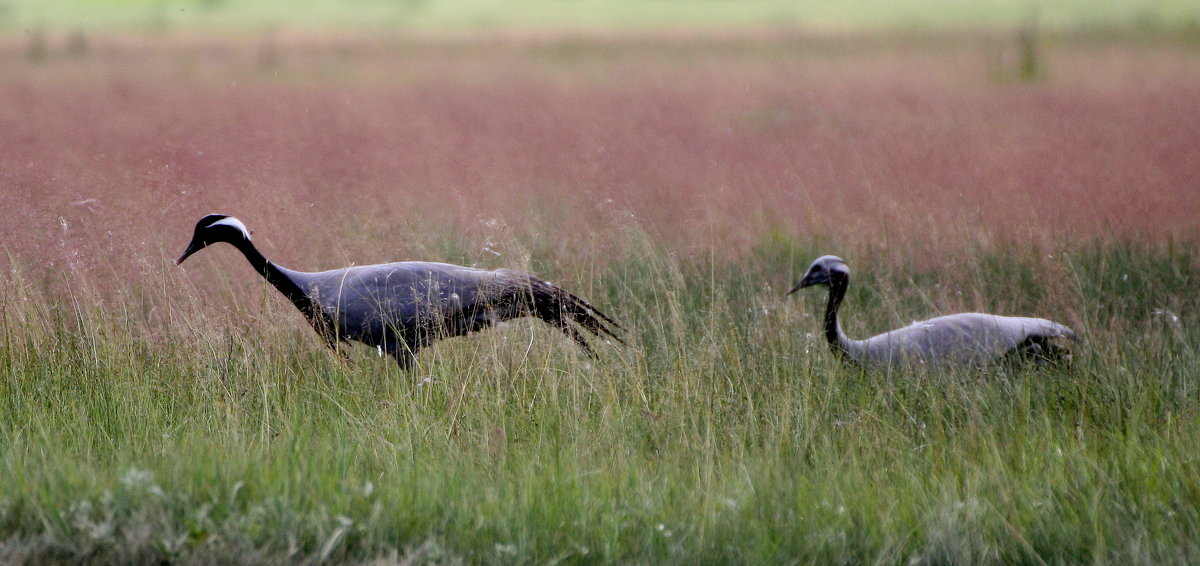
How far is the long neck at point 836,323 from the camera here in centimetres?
527

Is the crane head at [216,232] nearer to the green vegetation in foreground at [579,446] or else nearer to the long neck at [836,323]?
the green vegetation in foreground at [579,446]

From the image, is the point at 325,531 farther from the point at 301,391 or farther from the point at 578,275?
the point at 578,275

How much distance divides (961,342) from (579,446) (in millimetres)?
2138

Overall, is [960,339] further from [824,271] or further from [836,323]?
[824,271]

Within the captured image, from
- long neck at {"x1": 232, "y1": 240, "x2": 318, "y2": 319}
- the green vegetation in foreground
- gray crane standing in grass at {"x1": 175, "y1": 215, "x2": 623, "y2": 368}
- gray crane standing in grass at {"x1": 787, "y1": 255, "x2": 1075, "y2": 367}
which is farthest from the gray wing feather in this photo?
long neck at {"x1": 232, "y1": 240, "x2": 318, "y2": 319}

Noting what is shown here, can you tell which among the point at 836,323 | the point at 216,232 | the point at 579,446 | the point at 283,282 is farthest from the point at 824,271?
the point at 216,232

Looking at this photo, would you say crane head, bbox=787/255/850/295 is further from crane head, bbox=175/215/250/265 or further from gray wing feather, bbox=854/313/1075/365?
crane head, bbox=175/215/250/265

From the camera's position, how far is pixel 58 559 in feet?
9.82

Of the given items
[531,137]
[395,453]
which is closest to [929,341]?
[395,453]

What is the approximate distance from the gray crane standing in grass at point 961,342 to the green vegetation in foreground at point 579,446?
0.18 meters

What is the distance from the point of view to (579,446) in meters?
3.94

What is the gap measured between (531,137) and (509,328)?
220 inches

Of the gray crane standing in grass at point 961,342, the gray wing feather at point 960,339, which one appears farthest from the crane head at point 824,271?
the gray wing feather at point 960,339

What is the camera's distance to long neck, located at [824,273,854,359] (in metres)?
5.27
